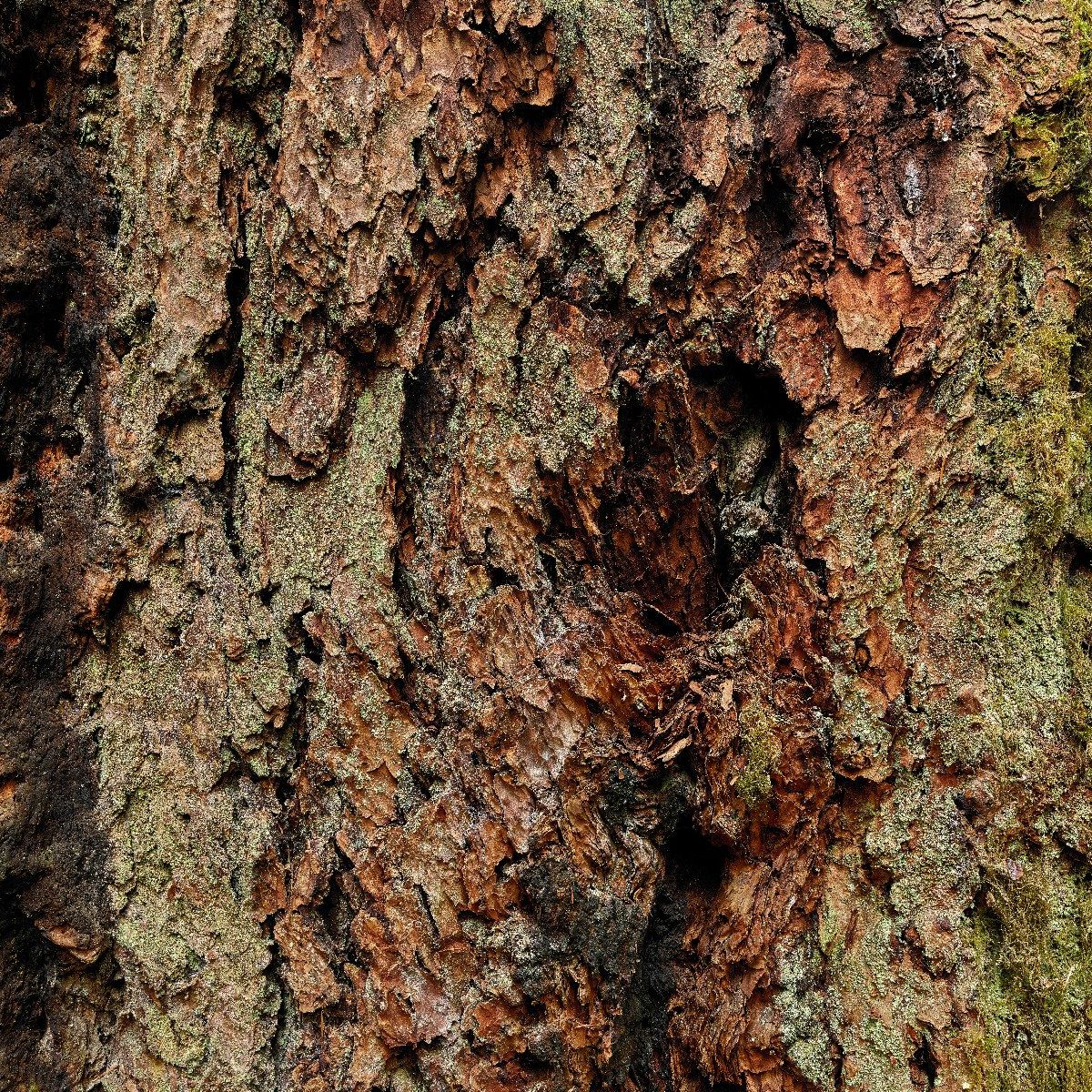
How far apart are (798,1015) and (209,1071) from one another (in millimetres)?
1221

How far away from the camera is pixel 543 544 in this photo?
2025 millimetres

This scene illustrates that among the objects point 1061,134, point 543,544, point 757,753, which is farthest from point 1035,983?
point 1061,134

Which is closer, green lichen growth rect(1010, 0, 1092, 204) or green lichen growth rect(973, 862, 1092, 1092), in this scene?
green lichen growth rect(973, 862, 1092, 1092)

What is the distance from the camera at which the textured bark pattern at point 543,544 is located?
6.20 ft

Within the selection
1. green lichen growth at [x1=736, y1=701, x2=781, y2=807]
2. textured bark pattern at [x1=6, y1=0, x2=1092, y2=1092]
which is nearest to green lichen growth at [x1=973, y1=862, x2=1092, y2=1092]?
textured bark pattern at [x1=6, y1=0, x2=1092, y2=1092]

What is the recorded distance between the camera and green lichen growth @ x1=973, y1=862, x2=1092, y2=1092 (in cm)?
184

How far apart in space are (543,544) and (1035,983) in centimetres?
133

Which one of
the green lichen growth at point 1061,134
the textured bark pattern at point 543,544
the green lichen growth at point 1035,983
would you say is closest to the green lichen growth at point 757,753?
the textured bark pattern at point 543,544

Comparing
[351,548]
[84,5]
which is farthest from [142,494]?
[84,5]

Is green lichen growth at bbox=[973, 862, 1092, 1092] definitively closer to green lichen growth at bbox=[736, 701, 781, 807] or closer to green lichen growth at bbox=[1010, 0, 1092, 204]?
green lichen growth at bbox=[736, 701, 781, 807]

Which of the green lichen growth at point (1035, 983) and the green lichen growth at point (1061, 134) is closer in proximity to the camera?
the green lichen growth at point (1035, 983)

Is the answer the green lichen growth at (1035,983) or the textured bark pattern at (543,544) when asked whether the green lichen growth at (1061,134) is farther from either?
the green lichen growth at (1035,983)

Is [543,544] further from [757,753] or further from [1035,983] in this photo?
[1035,983]

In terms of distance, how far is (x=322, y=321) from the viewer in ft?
6.69
